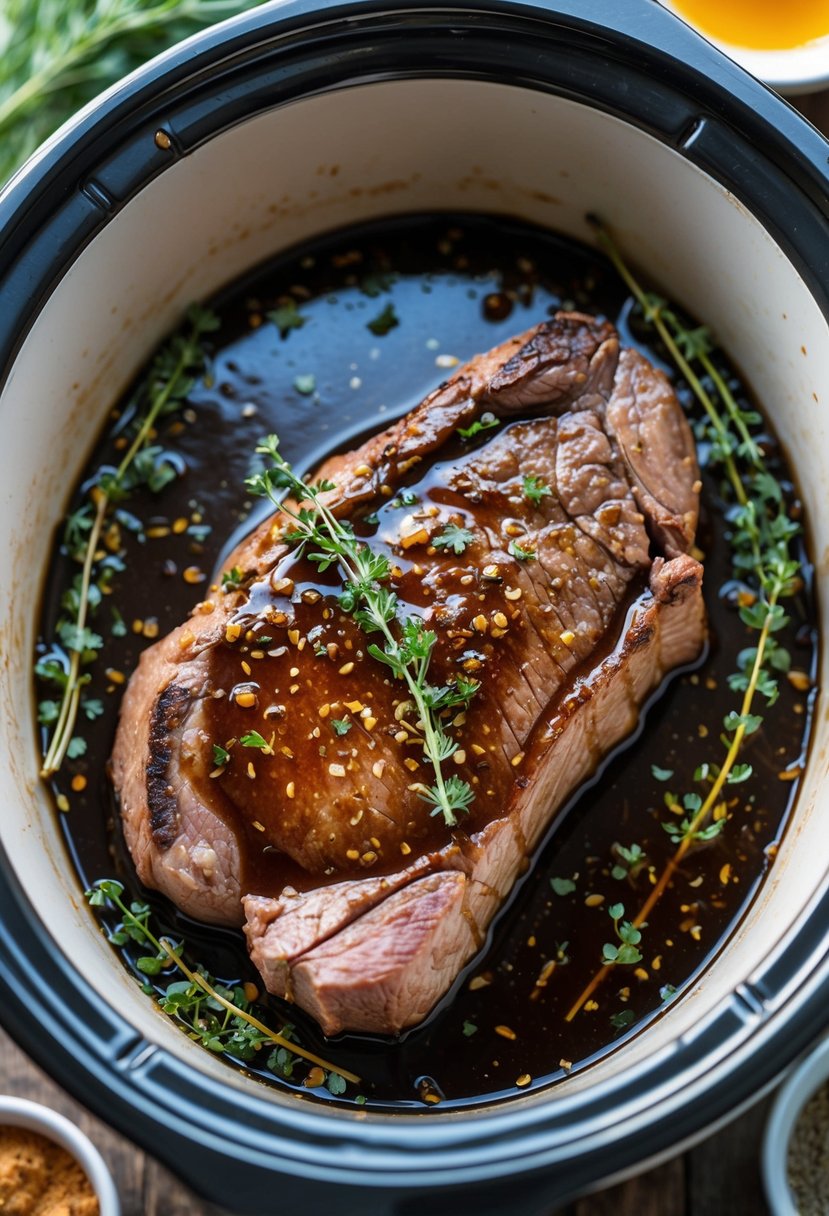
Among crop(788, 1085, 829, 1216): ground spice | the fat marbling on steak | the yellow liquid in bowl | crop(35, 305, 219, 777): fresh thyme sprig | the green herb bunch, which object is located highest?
the green herb bunch

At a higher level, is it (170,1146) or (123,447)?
(123,447)

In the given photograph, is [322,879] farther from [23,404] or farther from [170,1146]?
[23,404]

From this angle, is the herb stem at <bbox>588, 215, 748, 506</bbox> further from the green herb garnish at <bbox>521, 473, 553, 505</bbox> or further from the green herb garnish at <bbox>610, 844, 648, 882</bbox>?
the green herb garnish at <bbox>610, 844, 648, 882</bbox>

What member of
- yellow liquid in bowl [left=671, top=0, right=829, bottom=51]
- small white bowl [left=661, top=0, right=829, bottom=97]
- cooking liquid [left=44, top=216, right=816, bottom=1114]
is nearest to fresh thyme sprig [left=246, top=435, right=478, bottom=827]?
cooking liquid [left=44, top=216, right=816, bottom=1114]

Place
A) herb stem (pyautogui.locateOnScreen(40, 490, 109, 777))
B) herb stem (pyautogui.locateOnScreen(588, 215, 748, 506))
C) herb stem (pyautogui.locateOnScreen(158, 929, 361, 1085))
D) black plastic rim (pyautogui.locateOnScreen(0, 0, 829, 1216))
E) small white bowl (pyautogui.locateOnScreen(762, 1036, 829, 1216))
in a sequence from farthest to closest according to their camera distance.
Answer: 1. herb stem (pyautogui.locateOnScreen(588, 215, 748, 506))
2. herb stem (pyautogui.locateOnScreen(40, 490, 109, 777))
3. small white bowl (pyautogui.locateOnScreen(762, 1036, 829, 1216))
4. herb stem (pyautogui.locateOnScreen(158, 929, 361, 1085))
5. black plastic rim (pyautogui.locateOnScreen(0, 0, 829, 1216))

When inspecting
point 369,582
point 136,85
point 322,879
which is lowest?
point 322,879

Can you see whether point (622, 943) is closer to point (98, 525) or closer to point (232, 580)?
point (232, 580)

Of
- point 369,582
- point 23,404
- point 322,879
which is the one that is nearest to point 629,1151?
point 322,879
